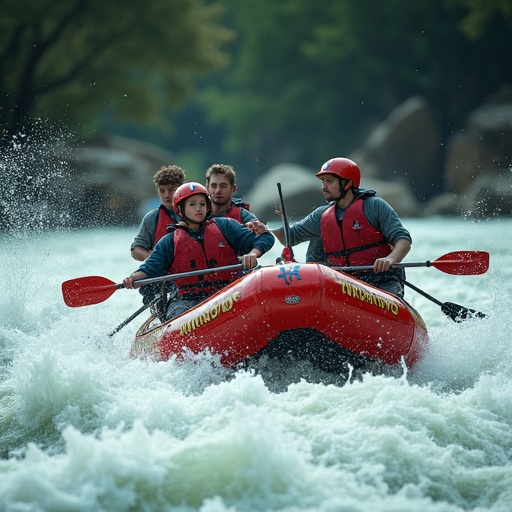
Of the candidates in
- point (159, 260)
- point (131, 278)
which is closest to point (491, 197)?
→ point (159, 260)

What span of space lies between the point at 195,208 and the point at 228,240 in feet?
1.13

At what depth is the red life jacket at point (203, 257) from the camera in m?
7.34

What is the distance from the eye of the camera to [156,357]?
23.0 feet

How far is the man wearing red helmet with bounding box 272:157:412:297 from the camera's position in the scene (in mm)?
7648

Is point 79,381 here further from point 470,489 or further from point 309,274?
point 470,489

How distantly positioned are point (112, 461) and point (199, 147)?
152 feet

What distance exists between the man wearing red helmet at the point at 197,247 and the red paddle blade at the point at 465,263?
1388 mm

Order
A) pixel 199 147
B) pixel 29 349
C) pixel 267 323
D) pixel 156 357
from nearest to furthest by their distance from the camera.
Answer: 1. pixel 267 323
2. pixel 156 357
3. pixel 29 349
4. pixel 199 147

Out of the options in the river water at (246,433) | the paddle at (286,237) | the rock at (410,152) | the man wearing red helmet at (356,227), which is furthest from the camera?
the rock at (410,152)

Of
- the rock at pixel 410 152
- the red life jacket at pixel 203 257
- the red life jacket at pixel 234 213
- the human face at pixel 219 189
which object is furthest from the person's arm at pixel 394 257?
the rock at pixel 410 152

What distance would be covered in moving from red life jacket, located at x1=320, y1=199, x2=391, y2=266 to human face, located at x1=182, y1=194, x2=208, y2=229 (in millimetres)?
1104

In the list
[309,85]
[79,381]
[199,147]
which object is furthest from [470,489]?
[199,147]

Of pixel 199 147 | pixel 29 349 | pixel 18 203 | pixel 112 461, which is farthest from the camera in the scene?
pixel 199 147

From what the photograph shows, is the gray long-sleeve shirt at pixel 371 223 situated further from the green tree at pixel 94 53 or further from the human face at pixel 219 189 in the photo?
the green tree at pixel 94 53
